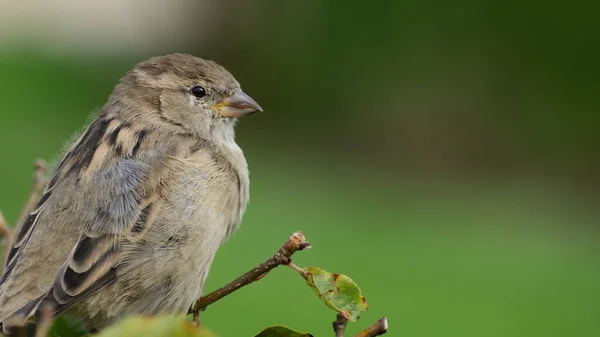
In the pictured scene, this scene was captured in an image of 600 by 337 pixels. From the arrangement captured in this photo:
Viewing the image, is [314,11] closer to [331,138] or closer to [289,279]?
[331,138]

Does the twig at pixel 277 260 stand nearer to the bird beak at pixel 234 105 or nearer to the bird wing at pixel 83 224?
the bird wing at pixel 83 224

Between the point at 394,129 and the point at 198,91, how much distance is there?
10.4 metres

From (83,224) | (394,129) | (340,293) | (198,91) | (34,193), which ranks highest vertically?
(198,91)

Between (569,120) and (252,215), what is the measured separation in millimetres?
4737

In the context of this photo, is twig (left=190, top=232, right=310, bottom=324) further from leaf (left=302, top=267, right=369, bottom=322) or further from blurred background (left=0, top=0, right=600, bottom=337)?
blurred background (left=0, top=0, right=600, bottom=337)

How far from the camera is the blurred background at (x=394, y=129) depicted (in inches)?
387

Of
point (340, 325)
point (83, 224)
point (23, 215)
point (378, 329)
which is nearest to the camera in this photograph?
point (378, 329)

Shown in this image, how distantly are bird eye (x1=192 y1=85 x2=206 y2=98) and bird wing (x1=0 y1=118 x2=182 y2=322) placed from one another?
548 millimetres

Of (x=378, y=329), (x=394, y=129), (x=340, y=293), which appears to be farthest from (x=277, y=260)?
(x=394, y=129)

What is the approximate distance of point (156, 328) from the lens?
1.33m

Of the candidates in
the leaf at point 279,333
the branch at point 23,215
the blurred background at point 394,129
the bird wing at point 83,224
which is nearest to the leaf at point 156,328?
the leaf at point 279,333

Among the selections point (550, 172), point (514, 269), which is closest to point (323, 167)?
point (550, 172)

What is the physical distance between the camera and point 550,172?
13.4 meters

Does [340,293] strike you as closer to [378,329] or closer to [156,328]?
[378,329]
